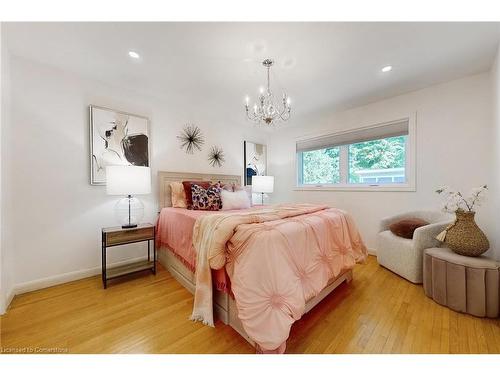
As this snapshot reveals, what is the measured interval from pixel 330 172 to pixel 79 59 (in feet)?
12.4

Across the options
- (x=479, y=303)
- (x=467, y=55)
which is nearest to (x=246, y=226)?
(x=479, y=303)

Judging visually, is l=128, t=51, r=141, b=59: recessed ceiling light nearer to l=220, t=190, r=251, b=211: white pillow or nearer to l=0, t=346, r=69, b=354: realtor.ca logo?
l=220, t=190, r=251, b=211: white pillow

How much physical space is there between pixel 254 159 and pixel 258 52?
2.47 meters

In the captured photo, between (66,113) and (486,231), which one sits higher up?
(66,113)

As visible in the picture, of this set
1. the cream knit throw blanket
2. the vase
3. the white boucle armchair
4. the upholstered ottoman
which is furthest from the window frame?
the cream knit throw blanket

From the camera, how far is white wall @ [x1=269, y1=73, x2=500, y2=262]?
226cm

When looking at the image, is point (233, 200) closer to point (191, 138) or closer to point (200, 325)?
point (191, 138)

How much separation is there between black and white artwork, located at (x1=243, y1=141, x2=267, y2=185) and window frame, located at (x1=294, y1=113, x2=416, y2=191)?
0.77 metres

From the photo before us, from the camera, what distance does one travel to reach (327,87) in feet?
8.50

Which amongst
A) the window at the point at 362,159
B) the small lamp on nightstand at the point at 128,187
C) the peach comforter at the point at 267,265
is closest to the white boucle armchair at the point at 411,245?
the window at the point at 362,159

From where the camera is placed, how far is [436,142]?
2531mm
